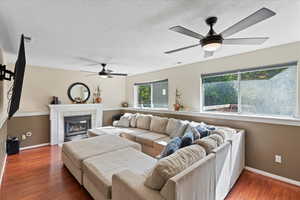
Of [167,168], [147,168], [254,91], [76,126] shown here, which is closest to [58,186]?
[147,168]

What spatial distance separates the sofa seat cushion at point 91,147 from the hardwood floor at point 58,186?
0.40 m

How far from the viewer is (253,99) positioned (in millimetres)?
3174

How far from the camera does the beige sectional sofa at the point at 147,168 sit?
1.33m

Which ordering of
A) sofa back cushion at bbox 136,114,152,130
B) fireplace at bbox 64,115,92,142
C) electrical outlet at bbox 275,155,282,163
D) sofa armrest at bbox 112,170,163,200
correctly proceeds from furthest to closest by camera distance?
fireplace at bbox 64,115,92,142 < sofa back cushion at bbox 136,114,152,130 < electrical outlet at bbox 275,155,282,163 < sofa armrest at bbox 112,170,163,200

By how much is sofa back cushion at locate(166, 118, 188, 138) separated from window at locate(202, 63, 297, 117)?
2.80ft

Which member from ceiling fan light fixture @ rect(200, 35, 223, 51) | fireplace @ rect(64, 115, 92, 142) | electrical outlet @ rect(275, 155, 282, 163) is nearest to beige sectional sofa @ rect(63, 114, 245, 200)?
electrical outlet @ rect(275, 155, 282, 163)

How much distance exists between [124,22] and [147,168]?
1994 mm

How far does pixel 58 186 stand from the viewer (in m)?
2.46

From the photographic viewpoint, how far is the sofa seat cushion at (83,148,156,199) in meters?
1.83

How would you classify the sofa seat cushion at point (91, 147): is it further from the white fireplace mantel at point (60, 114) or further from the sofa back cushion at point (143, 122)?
the white fireplace mantel at point (60, 114)

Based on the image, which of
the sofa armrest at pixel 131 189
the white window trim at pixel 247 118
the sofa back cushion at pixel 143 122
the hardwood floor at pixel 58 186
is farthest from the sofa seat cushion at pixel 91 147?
the white window trim at pixel 247 118

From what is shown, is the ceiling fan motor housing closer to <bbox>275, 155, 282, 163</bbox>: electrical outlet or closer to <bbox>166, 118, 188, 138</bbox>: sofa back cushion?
<bbox>166, 118, 188, 138</bbox>: sofa back cushion

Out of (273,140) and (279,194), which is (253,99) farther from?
(279,194)

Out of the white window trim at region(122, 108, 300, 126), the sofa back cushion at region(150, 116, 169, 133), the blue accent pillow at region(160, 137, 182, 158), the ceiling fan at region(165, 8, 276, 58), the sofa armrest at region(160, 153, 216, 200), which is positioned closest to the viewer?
the sofa armrest at region(160, 153, 216, 200)
